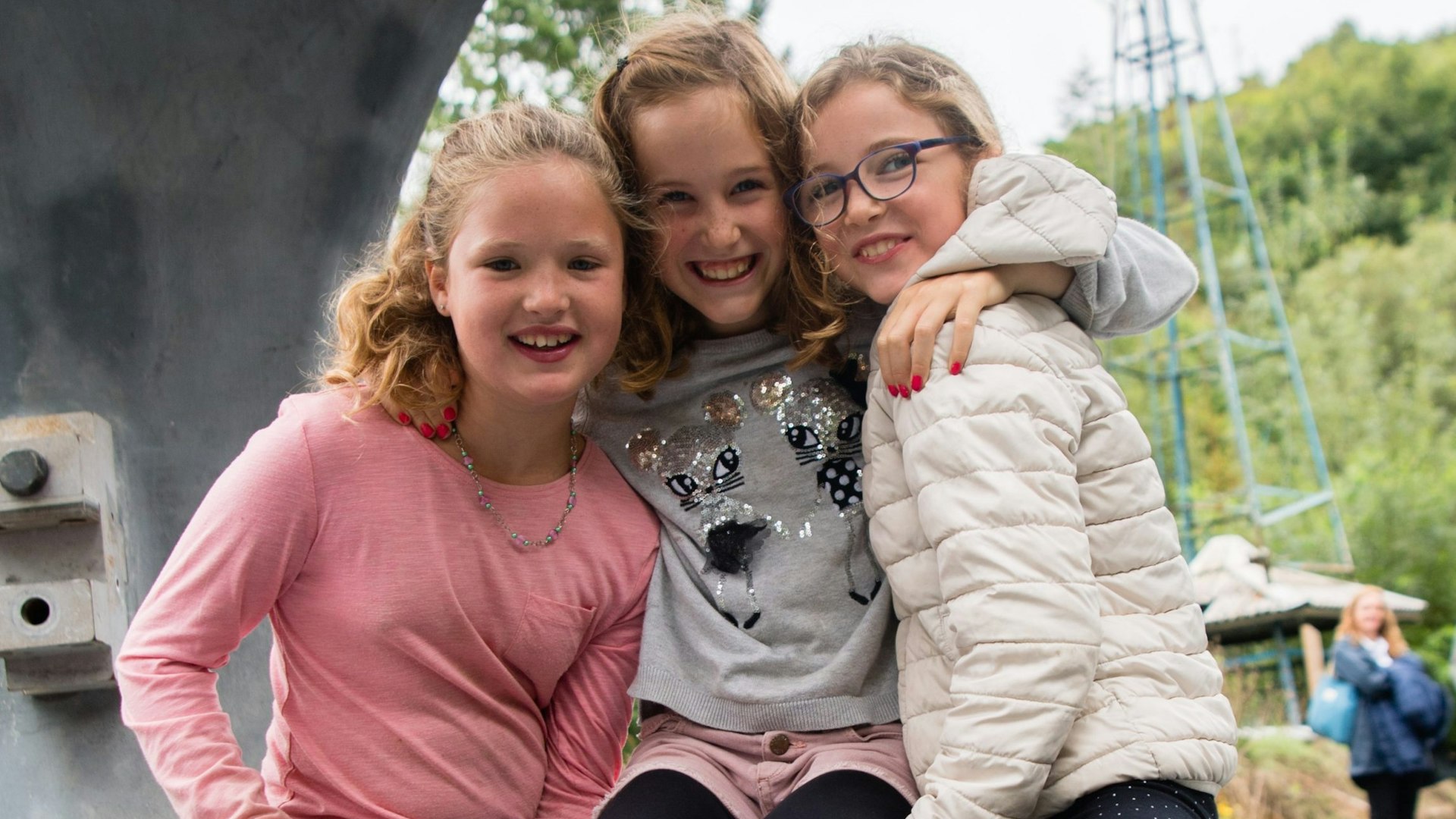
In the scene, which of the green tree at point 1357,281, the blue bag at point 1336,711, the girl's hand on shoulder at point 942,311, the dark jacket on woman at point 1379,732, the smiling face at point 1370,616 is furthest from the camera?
the green tree at point 1357,281

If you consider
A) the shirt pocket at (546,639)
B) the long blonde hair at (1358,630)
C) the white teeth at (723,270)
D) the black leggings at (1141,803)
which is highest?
the white teeth at (723,270)

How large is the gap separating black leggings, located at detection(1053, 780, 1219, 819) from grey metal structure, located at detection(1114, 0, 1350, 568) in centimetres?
1034

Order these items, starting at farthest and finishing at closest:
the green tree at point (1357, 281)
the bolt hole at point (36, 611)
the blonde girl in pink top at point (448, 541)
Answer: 1. the green tree at point (1357, 281)
2. the bolt hole at point (36, 611)
3. the blonde girl in pink top at point (448, 541)

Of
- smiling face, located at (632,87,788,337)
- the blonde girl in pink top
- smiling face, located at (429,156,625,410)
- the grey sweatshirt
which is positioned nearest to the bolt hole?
the blonde girl in pink top

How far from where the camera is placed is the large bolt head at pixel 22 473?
2.08m

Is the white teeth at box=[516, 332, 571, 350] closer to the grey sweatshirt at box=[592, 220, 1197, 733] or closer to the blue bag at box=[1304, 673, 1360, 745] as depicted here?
the grey sweatshirt at box=[592, 220, 1197, 733]

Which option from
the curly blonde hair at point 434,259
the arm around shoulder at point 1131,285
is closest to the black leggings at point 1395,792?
the arm around shoulder at point 1131,285

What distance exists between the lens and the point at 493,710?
6.57ft

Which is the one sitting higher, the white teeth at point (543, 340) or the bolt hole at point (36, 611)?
the white teeth at point (543, 340)

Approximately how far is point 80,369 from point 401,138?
0.73 m

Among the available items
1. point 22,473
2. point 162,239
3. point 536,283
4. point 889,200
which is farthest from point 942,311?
point 22,473

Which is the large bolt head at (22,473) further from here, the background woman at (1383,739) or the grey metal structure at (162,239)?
the background woman at (1383,739)

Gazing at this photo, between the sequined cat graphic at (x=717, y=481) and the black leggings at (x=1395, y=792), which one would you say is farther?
the black leggings at (x=1395, y=792)

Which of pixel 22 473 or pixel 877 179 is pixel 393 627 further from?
pixel 877 179
